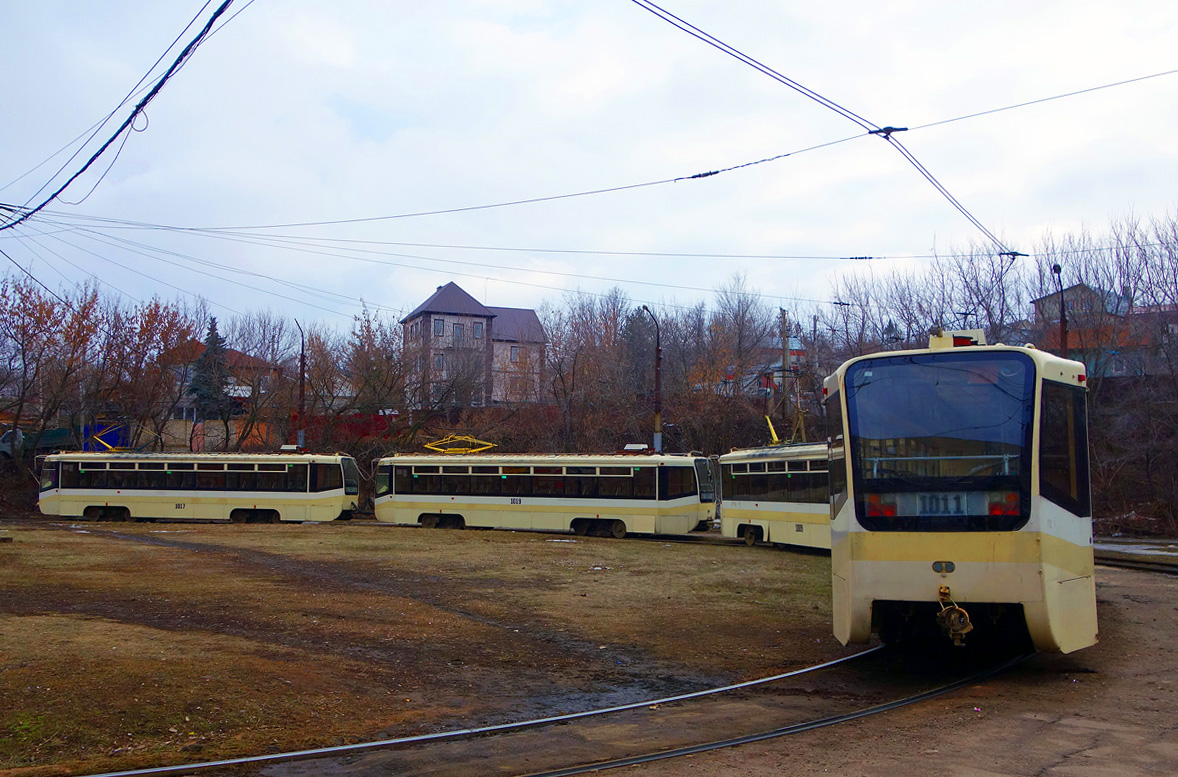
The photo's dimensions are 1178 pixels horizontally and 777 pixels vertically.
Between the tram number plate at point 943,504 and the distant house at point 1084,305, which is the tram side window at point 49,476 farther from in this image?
the distant house at point 1084,305

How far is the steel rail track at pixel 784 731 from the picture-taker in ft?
20.9

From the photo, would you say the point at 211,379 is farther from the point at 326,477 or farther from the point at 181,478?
the point at 326,477

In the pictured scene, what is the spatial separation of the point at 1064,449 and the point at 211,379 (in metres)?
53.3

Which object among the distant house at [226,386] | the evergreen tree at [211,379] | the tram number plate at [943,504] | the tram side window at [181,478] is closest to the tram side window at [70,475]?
the tram side window at [181,478]

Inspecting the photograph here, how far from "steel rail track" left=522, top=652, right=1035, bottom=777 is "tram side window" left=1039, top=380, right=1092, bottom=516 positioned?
1929mm

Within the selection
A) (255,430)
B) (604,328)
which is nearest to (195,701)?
(255,430)

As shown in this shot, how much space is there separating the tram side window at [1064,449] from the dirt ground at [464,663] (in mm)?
1797

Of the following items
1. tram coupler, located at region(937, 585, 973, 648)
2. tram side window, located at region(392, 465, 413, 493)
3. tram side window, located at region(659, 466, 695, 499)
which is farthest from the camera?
tram side window, located at region(392, 465, 413, 493)

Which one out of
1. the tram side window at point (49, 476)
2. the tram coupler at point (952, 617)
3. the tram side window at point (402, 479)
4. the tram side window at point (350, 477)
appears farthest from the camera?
the tram side window at point (49, 476)

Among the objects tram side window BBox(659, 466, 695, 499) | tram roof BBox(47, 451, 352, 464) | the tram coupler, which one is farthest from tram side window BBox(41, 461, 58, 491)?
the tram coupler

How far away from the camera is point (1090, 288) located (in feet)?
128

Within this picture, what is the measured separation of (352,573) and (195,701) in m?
10.2

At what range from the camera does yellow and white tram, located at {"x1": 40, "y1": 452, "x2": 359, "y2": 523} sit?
34.0m

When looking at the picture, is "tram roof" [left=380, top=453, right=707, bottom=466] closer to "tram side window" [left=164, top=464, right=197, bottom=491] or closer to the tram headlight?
"tram side window" [left=164, top=464, right=197, bottom=491]
